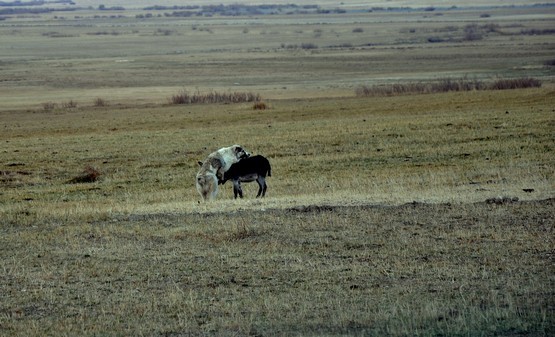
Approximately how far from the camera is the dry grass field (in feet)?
38.0

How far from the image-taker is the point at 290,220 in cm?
1775

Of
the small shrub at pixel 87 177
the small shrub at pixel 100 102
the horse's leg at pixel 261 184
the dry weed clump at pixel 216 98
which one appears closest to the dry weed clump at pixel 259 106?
the dry weed clump at pixel 216 98

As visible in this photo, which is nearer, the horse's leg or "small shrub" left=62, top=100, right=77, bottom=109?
the horse's leg

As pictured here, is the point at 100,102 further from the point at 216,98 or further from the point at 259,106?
the point at 259,106

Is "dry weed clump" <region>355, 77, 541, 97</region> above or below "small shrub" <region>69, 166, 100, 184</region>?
below

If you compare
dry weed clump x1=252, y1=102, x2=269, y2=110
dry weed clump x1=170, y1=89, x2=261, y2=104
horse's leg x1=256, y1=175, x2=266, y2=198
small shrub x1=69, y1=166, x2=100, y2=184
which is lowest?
dry weed clump x1=170, y1=89, x2=261, y2=104

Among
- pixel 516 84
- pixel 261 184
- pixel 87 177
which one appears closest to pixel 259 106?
pixel 516 84

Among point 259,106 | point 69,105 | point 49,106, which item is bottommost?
point 69,105

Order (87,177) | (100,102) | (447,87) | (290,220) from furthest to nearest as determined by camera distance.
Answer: (100,102), (447,87), (87,177), (290,220)

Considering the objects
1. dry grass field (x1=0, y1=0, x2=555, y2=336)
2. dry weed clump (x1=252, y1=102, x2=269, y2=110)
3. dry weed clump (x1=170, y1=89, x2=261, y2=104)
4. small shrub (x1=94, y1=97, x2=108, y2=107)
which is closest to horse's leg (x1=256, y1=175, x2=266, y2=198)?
dry grass field (x1=0, y1=0, x2=555, y2=336)

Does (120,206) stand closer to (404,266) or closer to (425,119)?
(404,266)

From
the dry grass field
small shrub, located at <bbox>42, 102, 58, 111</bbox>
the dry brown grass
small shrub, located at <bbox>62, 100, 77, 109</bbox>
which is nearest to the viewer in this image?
the dry brown grass

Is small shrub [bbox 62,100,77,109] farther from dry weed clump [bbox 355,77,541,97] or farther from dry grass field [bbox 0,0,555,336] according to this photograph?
dry weed clump [bbox 355,77,541,97]

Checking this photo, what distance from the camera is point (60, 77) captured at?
79500 mm
